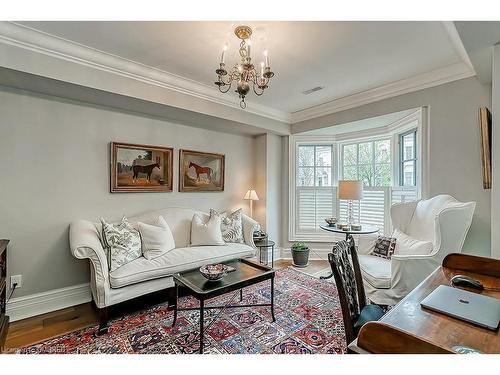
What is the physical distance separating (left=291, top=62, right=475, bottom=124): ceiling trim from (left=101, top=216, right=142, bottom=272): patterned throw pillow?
320 centimetres

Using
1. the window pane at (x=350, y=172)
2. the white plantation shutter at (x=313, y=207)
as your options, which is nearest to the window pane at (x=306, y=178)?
the white plantation shutter at (x=313, y=207)

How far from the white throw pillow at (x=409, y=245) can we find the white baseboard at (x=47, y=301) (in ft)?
11.5

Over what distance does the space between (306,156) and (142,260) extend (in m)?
3.32

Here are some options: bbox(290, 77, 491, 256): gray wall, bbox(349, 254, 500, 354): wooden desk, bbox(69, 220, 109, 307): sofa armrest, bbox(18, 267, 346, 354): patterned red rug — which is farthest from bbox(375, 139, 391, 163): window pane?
bbox(69, 220, 109, 307): sofa armrest

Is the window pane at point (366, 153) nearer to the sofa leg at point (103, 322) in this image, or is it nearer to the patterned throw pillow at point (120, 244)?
the patterned throw pillow at point (120, 244)

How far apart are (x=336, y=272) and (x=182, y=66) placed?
2.56m

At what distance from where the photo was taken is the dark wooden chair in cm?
138

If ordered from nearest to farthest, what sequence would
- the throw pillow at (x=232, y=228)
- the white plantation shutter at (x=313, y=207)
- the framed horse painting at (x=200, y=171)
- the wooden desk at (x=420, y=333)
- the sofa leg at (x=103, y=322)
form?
1. the wooden desk at (x=420, y=333)
2. the sofa leg at (x=103, y=322)
3. the throw pillow at (x=232, y=228)
4. the framed horse painting at (x=200, y=171)
5. the white plantation shutter at (x=313, y=207)

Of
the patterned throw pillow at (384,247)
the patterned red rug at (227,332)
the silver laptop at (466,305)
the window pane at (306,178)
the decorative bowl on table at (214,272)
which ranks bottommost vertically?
the patterned red rug at (227,332)

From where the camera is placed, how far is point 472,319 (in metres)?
0.99

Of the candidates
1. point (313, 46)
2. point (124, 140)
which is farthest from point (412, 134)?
point (124, 140)

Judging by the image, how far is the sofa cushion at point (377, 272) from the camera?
7.80 feet

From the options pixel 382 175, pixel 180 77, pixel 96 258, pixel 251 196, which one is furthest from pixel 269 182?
pixel 96 258
